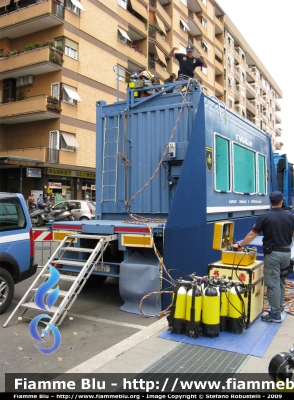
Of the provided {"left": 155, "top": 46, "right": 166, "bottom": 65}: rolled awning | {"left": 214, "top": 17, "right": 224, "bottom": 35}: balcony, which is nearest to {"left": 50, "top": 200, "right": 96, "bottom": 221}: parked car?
{"left": 155, "top": 46, "right": 166, "bottom": 65}: rolled awning

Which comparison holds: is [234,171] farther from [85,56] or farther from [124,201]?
[85,56]

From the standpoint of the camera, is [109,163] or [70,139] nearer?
[109,163]

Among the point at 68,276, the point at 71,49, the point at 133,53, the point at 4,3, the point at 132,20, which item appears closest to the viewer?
the point at 68,276

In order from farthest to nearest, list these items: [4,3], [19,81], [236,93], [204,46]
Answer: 1. [236,93]
2. [204,46]
3. [19,81]
4. [4,3]

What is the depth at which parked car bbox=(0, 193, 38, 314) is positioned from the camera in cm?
580

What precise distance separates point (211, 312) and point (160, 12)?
36975mm

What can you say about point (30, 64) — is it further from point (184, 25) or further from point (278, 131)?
point (278, 131)

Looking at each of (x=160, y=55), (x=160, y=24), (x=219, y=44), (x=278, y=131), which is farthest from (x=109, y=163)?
(x=278, y=131)

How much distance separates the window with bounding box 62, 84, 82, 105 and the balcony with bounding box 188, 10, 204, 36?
2188 centimetres

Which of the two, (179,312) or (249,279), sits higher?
(249,279)

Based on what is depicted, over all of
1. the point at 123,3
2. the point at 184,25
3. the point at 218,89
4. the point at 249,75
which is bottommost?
the point at 218,89

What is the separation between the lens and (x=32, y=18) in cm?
2570

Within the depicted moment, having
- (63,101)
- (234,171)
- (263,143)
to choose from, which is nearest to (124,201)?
(234,171)

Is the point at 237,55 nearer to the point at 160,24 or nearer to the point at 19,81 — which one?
the point at 160,24
